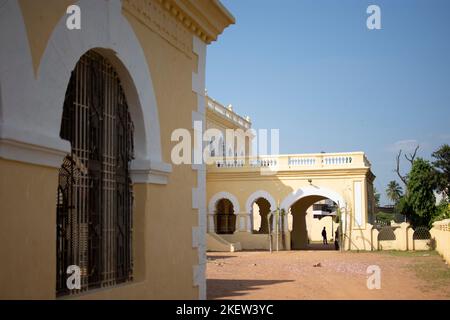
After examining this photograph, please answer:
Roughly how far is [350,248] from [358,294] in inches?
616

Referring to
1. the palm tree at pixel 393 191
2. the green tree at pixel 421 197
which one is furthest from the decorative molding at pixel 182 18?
the palm tree at pixel 393 191

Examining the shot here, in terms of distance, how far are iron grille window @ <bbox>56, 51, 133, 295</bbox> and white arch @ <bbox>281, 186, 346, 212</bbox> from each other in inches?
826

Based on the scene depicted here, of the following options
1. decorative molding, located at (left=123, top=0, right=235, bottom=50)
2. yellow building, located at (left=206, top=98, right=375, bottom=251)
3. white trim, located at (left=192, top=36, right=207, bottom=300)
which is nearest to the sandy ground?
white trim, located at (left=192, top=36, right=207, bottom=300)

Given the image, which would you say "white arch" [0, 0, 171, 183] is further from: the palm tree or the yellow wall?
the palm tree

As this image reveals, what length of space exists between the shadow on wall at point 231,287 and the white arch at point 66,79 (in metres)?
4.72

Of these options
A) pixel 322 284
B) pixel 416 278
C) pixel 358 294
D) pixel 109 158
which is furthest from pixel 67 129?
pixel 416 278

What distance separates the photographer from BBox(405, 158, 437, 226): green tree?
32219 millimetres

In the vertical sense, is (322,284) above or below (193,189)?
below

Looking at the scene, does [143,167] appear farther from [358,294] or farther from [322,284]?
[322,284]

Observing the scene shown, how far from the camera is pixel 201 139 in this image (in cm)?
845

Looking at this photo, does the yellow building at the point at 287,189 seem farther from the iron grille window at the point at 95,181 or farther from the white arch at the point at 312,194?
the iron grille window at the point at 95,181

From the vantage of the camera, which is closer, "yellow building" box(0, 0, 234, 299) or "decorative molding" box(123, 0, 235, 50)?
"yellow building" box(0, 0, 234, 299)

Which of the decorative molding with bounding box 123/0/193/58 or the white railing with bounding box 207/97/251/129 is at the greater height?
the white railing with bounding box 207/97/251/129

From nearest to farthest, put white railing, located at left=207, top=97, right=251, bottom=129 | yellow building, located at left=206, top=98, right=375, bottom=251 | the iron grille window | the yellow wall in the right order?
the yellow wall → the iron grille window → yellow building, located at left=206, top=98, right=375, bottom=251 → white railing, located at left=207, top=97, right=251, bottom=129
